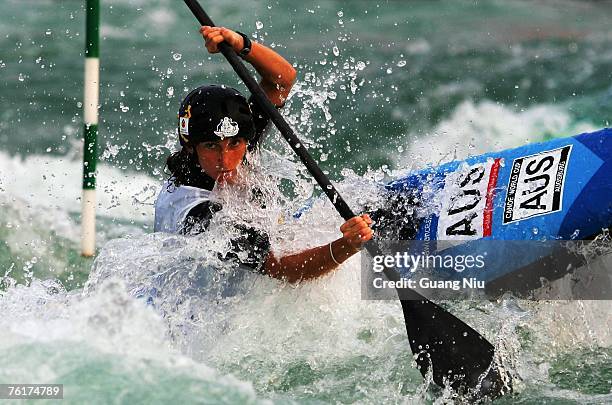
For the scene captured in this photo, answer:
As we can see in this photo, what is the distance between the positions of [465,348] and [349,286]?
73 centimetres

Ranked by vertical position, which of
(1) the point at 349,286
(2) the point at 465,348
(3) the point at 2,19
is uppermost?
(3) the point at 2,19

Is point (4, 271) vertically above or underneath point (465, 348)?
above

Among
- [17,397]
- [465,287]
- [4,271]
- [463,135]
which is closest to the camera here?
[17,397]

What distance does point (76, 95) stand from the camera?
26.8ft

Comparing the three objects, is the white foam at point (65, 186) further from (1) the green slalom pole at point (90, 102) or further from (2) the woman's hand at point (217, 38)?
(2) the woman's hand at point (217, 38)

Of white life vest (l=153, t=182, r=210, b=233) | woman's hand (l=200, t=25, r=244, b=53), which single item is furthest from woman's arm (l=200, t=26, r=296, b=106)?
white life vest (l=153, t=182, r=210, b=233)

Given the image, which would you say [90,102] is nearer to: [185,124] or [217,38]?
[217,38]

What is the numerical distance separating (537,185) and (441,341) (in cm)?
82

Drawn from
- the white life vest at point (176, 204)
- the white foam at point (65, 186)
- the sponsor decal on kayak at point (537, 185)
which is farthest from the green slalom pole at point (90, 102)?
the sponsor decal on kayak at point (537, 185)

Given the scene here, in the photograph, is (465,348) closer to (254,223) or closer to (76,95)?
(254,223)

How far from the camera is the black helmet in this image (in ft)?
12.0

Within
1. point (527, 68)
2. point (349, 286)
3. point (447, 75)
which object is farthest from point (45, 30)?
point (349, 286)

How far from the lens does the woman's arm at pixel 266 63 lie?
3891 millimetres

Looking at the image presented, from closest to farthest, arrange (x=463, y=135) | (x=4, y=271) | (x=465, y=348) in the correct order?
(x=465, y=348) < (x=4, y=271) < (x=463, y=135)
